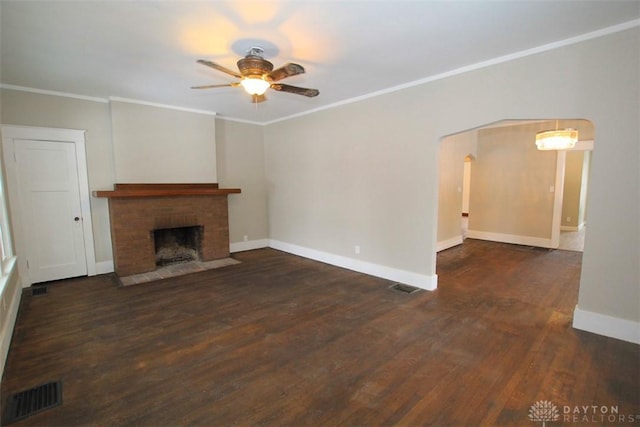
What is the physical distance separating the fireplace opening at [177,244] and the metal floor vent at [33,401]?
318cm

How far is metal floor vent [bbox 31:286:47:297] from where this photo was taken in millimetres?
3889

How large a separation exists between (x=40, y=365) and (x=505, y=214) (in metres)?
7.98

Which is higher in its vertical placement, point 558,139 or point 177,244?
point 558,139

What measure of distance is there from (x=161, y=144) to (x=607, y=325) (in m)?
6.18

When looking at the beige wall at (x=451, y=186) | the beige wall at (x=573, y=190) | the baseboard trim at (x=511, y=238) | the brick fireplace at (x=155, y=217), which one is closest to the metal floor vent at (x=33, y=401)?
the brick fireplace at (x=155, y=217)

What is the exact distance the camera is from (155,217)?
15.7 feet

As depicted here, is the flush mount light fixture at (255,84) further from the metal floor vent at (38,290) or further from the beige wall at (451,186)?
the beige wall at (451,186)

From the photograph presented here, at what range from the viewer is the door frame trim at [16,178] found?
3891mm

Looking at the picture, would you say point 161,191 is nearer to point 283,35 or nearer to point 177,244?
point 177,244

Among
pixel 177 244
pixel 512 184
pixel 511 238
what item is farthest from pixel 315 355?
pixel 512 184

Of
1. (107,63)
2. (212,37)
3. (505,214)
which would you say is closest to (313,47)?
(212,37)

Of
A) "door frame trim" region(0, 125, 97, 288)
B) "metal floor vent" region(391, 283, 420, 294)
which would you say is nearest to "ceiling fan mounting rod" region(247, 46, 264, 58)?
"metal floor vent" region(391, 283, 420, 294)

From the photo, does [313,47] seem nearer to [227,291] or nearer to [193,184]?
[227,291]

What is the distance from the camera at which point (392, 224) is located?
167 inches
